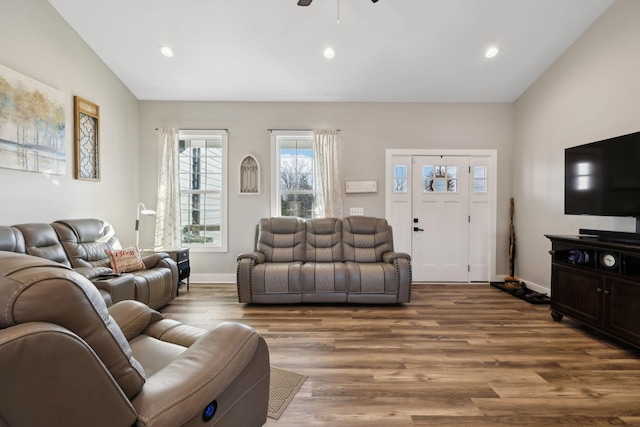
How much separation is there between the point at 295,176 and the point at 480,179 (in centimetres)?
304

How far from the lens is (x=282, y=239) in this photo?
4184mm

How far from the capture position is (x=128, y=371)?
859mm

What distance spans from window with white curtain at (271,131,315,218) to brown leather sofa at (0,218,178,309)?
194 centimetres

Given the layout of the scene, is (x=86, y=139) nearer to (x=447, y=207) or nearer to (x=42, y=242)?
(x=42, y=242)

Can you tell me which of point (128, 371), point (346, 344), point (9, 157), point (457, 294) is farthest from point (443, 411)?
point (9, 157)

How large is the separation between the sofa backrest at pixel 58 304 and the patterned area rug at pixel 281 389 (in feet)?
3.87

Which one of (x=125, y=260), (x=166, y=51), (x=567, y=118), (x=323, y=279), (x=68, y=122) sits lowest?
(x=323, y=279)

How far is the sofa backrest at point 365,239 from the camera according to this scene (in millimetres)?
4105

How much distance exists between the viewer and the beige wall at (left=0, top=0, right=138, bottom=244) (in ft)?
9.46

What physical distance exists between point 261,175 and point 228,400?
3.92 metres

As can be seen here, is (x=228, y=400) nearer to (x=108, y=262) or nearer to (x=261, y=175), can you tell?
(x=108, y=262)

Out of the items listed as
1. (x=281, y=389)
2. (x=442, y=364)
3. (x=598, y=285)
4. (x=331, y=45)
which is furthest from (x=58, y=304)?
(x=331, y=45)

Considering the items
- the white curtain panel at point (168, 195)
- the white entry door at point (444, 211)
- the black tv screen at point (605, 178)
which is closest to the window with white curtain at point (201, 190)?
the white curtain panel at point (168, 195)

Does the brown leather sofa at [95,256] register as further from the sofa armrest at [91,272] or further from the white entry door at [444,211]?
the white entry door at [444,211]
